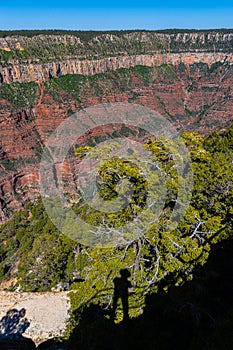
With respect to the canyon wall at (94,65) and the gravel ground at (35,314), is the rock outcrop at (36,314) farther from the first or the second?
the canyon wall at (94,65)

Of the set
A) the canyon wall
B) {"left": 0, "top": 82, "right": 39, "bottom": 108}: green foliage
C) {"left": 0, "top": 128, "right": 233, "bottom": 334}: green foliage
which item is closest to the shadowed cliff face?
the canyon wall

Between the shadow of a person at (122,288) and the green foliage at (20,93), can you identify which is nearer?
the shadow of a person at (122,288)

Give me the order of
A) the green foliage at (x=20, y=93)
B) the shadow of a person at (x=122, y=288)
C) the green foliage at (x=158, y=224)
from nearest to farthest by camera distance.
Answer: the green foliage at (x=158, y=224), the shadow of a person at (x=122, y=288), the green foliage at (x=20, y=93)

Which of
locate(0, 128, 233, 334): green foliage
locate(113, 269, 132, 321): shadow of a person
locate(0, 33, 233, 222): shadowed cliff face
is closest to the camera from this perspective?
locate(0, 128, 233, 334): green foliage

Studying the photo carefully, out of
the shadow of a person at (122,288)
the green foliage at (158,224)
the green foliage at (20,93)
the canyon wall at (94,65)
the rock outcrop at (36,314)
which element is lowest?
the rock outcrop at (36,314)

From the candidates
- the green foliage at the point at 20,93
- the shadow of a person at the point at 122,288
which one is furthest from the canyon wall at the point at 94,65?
the shadow of a person at the point at 122,288

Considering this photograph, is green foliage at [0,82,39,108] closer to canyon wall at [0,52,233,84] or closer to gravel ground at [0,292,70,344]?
canyon wall at [0,52,233,84]

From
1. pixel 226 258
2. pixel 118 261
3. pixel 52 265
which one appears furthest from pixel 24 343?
pixel 226 258

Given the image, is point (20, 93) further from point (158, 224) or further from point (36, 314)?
point (158, 224)
